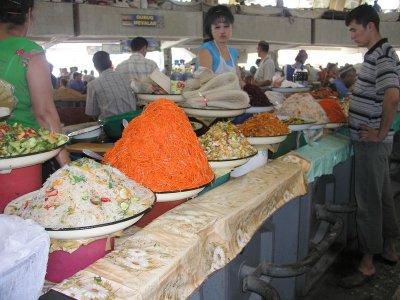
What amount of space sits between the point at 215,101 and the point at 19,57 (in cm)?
87

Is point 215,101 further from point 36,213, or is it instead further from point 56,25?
point 56,25

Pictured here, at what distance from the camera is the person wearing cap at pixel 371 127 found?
2.52 metres

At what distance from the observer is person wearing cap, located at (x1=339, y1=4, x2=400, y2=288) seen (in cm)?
252

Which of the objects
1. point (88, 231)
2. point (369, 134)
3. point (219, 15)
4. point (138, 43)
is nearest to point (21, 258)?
point (88, 231)

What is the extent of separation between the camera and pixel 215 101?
1.93 meters

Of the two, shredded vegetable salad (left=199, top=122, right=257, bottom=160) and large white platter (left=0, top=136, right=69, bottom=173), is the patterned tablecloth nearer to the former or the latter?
shredded vegetable salad (left=199, top=122, right=257, bottom=160)

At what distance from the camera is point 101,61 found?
14.1 feet

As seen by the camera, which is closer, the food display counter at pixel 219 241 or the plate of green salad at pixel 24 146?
the food display counter at pixel 219 241

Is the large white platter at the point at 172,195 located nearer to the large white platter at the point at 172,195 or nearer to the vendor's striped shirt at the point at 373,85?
the large white platter at the point at 172,195

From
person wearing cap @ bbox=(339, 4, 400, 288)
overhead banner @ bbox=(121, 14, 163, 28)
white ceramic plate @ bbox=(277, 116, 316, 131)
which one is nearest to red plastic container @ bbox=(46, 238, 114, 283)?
white ceramic plate @ bbox=(277, 116, 316, 131)

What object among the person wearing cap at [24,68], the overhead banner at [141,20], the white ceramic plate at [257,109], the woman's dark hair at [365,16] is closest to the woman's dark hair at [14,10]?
the person wearing cap at [24,68]

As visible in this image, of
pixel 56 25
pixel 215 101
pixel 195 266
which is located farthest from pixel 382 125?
pixel 56 25

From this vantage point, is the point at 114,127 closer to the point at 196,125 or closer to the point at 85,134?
the point at 85,134

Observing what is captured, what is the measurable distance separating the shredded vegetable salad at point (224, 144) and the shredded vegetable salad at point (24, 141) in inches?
24.9
